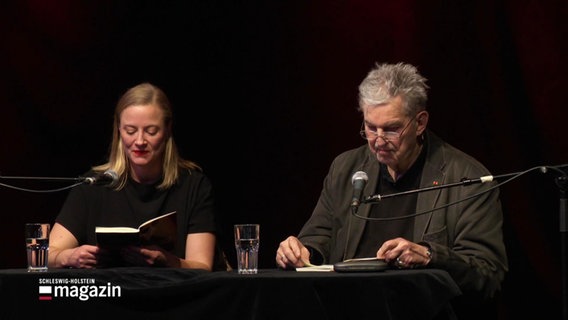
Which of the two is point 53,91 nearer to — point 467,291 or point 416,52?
point 416,52

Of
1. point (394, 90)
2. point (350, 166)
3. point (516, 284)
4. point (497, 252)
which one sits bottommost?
point (516, 284)

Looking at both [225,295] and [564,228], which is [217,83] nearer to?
[225,295]

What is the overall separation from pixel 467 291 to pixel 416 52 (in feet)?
5.92

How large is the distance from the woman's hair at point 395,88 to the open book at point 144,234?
3.07ft

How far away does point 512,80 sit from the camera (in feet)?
15.9

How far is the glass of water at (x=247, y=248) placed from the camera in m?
3.35

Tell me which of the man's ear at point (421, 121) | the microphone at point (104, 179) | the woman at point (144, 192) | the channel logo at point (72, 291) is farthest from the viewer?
the woman at point (144, 192)

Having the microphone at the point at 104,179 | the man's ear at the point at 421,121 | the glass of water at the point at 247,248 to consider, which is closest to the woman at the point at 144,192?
the microphone at the point at 104,179

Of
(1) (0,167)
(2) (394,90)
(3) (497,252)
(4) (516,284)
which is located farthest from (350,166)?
(1) (0,167)

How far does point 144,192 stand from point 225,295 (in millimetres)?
1396

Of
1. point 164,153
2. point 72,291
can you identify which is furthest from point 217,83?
point 72,291

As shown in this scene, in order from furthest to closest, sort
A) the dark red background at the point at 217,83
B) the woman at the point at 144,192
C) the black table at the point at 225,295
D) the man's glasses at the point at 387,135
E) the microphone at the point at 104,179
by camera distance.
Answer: the dark red background at the point at 217,83 → the woman at the point at 144,192 → the man's glasses at the point at 387,135 → the microphone at the point at 104,179 → the black table at the point at 225,295

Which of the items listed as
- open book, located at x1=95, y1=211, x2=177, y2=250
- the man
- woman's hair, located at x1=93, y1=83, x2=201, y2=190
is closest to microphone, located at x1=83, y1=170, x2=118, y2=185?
open book, located at x1=95, y1=211, x2=177, y2=250

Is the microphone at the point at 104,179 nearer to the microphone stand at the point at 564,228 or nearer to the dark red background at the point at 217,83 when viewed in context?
the microphone stand at the point at 564,228
